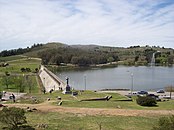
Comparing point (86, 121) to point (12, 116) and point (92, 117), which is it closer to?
point (92, 117)

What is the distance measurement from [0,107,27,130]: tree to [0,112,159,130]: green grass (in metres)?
1.17

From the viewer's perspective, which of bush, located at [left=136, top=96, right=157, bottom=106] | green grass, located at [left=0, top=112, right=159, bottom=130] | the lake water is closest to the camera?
green grass, located at [left=0, top=112, right=159, bottom=130]

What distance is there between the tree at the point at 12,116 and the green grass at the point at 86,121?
117 centimetres

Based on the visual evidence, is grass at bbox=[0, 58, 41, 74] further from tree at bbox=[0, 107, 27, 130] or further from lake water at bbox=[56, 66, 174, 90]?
tree at bbox=[0, 107, 27, 130]

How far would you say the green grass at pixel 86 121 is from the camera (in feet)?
74.4

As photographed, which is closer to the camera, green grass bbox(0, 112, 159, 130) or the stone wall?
green grass bbox(0, 112, 159, 130)

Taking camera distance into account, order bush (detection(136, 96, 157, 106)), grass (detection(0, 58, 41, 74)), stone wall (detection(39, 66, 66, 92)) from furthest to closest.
→ grass (detection(0, 58, 41, 74)) < stone wall (detection(39, 66, 66, 92)) < bush (detection(136, 96, 157, 106))

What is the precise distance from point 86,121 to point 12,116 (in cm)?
594

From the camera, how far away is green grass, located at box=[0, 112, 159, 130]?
893 inches

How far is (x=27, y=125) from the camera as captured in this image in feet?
74.7

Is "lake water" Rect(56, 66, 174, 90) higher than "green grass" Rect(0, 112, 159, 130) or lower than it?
lower

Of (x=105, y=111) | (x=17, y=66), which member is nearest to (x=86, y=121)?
(x=105, y=111)

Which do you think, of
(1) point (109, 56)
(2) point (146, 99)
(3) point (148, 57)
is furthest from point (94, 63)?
(2) point (146, 99)

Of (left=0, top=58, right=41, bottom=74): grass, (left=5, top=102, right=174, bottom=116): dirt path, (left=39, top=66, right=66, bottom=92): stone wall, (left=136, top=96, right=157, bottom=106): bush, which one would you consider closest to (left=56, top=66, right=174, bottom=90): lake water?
(left=39, top=66, right=66, bottom=92): stone wall
